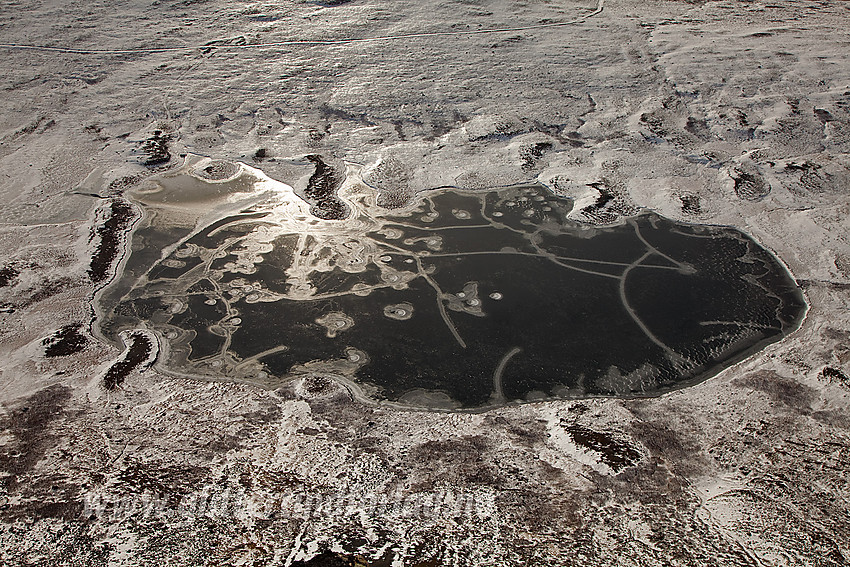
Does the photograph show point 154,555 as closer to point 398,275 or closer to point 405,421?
point 405,421

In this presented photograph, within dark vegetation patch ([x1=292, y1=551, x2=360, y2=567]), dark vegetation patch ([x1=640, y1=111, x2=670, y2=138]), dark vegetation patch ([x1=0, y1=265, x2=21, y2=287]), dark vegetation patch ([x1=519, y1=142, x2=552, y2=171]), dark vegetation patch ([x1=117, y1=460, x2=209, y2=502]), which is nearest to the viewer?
dark vegetation patch ([x1=292, y1=551, x2=360, y2=567])

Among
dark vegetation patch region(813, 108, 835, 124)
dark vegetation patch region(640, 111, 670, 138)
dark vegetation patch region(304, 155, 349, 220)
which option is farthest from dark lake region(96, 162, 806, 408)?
dark vegetation patch region(813, 108, 835, 124)

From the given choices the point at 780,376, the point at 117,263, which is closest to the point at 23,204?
the point at 117,263

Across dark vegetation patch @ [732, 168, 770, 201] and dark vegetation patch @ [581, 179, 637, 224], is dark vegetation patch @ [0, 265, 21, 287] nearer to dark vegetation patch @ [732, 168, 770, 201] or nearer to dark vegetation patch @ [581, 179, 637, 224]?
dark vegetation patch @ [581, 179, 637, 224]

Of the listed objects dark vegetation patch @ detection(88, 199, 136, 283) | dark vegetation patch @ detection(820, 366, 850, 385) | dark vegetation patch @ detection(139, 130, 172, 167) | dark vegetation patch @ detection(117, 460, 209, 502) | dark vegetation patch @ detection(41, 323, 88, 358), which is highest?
dark vegetation patch @ detection(139, 130, 172, 167)

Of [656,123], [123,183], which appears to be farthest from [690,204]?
[123,183]

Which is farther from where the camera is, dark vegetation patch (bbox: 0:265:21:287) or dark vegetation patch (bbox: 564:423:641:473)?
dark vegetation patch (bbox: 0:265:21:287)

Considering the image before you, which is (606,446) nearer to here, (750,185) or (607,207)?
(607,207)
